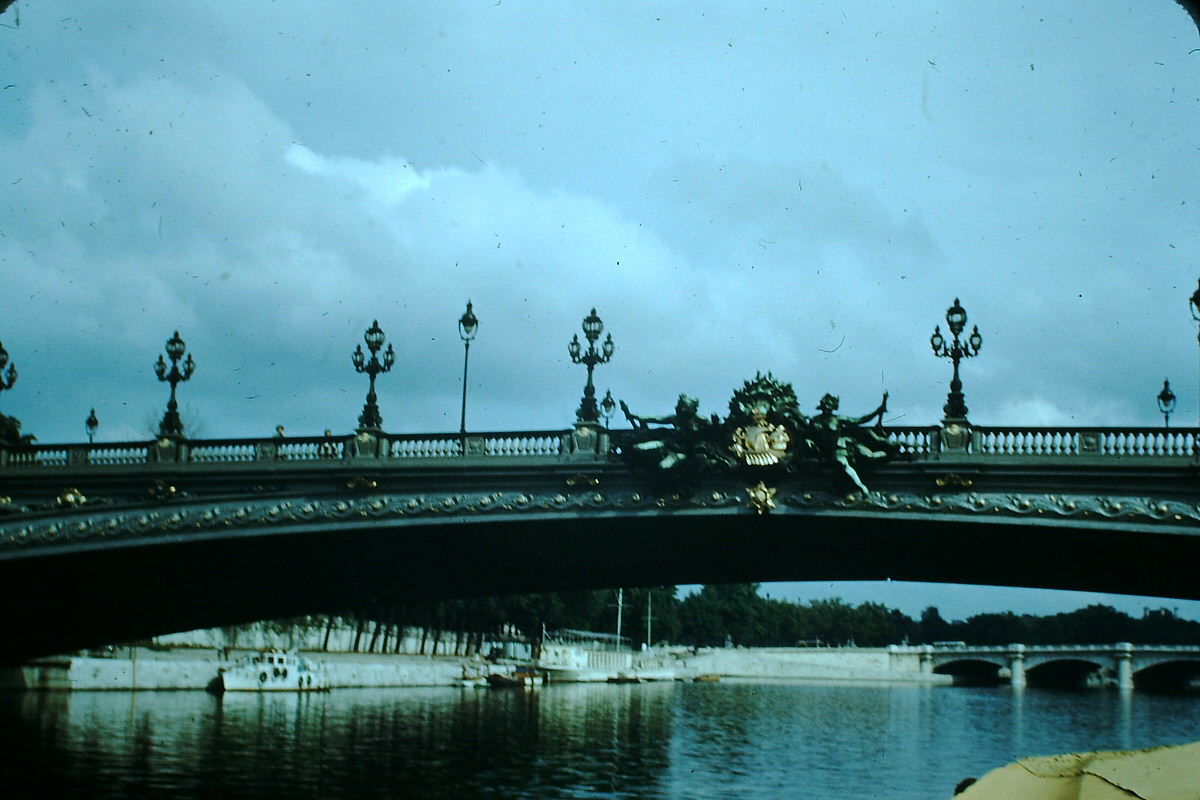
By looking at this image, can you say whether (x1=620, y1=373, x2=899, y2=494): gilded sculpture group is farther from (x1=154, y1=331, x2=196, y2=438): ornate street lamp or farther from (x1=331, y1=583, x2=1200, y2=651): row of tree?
(x1=331, y1=583, x2=1200, y2=651): row of tree

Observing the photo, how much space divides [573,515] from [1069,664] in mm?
117157

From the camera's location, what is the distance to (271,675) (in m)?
73.1

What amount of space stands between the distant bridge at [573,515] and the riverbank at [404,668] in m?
16.3

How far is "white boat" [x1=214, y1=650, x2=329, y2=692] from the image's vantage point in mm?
70931

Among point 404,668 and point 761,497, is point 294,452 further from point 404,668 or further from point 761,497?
point 404,668

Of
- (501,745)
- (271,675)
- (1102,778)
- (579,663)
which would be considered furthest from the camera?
(579,663)

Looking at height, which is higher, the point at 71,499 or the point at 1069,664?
the point at 71,499

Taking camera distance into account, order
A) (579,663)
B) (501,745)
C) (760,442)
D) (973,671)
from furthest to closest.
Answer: (973,671) < (579,663) < (501,745) < (760,442)

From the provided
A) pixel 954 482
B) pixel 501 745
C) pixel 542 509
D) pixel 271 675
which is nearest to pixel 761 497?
pixel 954 482

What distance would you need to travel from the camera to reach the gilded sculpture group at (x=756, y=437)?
118ft

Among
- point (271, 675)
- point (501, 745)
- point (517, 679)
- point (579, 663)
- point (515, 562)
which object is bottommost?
point (579, 663)

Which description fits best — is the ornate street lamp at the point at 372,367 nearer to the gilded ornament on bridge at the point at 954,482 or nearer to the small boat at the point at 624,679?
the gilded ornament on bridge at the point at 954,482

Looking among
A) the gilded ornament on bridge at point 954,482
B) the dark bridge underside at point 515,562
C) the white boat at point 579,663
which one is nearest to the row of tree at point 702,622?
the white boat at point 579,663

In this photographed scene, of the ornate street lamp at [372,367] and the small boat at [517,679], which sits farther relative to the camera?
the small boat at [517,679]
